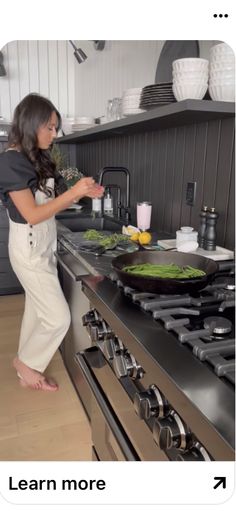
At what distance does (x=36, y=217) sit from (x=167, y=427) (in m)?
0.99

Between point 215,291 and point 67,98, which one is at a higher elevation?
point 67,98

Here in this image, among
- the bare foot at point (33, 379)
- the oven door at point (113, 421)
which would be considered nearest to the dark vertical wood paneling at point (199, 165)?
the oven door at point (113, 421)

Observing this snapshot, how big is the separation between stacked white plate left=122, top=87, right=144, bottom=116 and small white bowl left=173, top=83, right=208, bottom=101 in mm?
Result: 379

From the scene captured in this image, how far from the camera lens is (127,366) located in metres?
0.83

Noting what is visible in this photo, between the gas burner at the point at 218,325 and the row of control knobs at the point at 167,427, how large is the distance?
0.52 ft

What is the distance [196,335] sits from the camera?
0.72 metres

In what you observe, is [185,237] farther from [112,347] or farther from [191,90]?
[112,347]

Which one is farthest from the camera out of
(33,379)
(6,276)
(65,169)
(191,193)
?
(6,276)

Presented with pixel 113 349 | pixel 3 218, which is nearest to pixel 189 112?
pixel 113 349

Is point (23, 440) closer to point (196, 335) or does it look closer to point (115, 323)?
point (115, 323)

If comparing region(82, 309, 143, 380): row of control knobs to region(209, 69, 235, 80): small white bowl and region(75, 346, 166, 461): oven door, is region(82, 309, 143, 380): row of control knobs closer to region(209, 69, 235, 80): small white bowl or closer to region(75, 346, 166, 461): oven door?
region(75, 346, 166, 461): oven door

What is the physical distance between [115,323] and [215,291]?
273mm

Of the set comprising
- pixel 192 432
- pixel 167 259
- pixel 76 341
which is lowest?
pixel 76 341

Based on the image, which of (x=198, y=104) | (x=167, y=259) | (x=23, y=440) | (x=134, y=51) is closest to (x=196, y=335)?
(x=167, y=259)
